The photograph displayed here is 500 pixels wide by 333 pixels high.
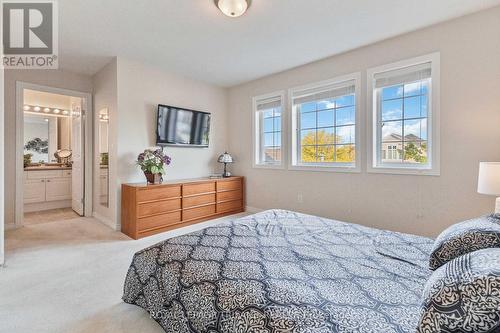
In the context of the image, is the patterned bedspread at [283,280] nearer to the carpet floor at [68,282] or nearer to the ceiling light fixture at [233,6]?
the carpet floor at [68,282]

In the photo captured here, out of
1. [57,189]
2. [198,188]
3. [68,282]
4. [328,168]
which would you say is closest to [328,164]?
[328,168]

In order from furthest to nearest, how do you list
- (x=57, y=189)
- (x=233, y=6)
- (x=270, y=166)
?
(x=57, y=189) < (x=270, y=166) < (x=233, y=6)

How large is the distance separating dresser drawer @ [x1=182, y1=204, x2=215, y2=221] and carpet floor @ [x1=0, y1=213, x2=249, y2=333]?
41 cm

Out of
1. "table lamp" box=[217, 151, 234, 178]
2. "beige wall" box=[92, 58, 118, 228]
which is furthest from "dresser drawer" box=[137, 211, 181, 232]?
"table lamp" box=[217, 151, 234, 178]

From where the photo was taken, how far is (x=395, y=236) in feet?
5.98

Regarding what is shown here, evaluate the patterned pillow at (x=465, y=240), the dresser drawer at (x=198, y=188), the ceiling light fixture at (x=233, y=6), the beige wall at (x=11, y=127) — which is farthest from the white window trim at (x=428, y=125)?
the beige wall at (x=11, y=127)

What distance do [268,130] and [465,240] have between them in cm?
377

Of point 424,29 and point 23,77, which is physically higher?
point 424,29

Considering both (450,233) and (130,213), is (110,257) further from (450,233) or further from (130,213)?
(450,233)

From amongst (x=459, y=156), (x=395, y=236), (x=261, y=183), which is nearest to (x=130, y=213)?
(x=261, y=183)

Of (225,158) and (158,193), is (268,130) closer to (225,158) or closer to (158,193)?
(225,158)

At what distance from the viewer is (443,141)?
277 cm

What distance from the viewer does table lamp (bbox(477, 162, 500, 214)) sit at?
2.03 metres

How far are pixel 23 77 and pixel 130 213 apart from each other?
277 centimetres
